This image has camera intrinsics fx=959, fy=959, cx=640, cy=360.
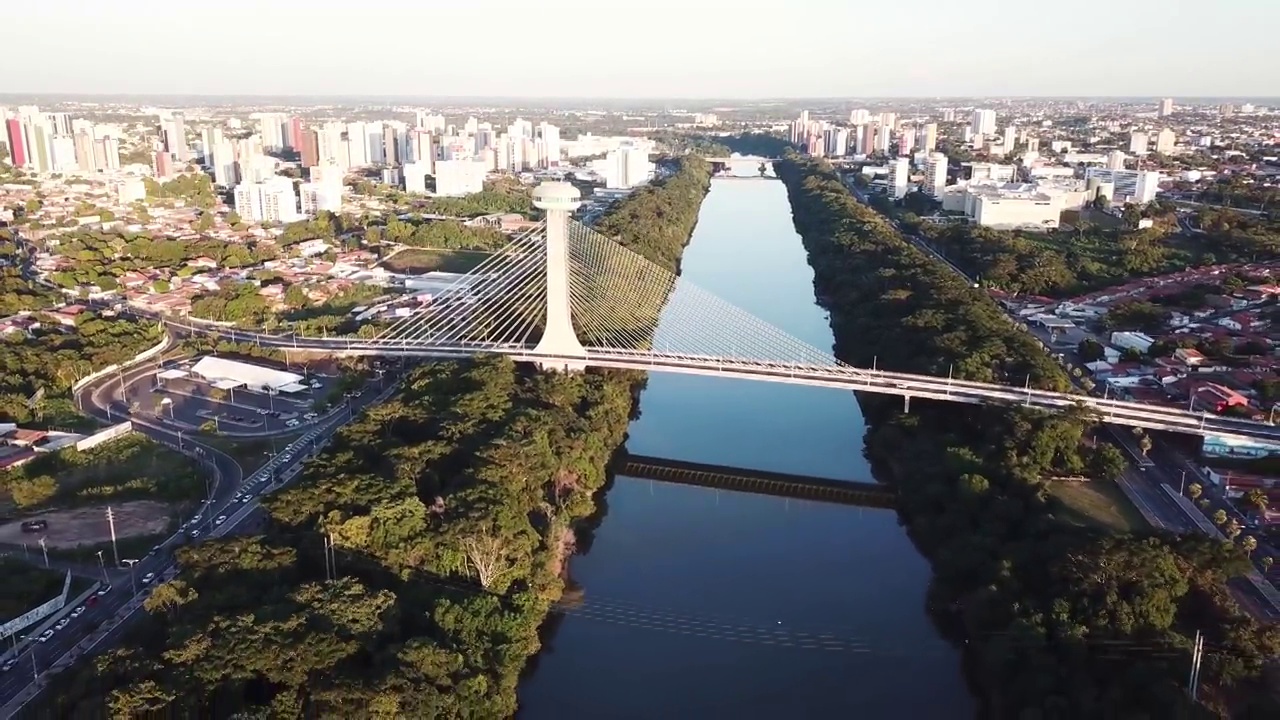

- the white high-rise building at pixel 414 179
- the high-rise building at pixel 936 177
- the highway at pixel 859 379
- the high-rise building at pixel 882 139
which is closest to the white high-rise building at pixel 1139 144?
the high-rise building at pixel 882 139

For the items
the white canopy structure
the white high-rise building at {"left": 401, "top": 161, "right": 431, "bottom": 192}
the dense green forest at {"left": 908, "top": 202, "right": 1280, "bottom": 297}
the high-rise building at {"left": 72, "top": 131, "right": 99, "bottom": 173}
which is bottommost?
the white canopy structure

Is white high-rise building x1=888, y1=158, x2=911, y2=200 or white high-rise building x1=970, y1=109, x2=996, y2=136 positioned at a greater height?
white high-rise building x1=970, y1=109, x2=996, y2=136

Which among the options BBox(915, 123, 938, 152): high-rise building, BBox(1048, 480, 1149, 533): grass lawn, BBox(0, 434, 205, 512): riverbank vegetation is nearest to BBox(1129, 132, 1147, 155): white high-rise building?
BBox(915, 123, 938, 152): high-rise building

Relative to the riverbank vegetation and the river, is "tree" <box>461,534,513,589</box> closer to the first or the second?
the river

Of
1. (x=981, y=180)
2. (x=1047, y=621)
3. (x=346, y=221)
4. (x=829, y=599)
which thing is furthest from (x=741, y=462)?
(x=981, y=180)

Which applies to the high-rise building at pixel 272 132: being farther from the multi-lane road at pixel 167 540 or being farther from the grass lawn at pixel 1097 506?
the grass lawn at pixel 1097 506

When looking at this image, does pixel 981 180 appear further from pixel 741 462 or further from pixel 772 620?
pixel 772 620
